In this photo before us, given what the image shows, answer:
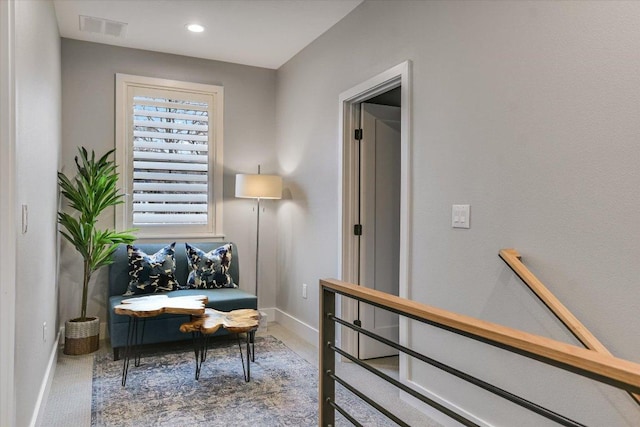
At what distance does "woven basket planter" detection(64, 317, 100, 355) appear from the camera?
3684 millimetres

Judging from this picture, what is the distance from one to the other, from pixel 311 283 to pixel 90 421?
2.16 m

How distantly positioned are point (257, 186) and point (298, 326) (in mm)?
1444

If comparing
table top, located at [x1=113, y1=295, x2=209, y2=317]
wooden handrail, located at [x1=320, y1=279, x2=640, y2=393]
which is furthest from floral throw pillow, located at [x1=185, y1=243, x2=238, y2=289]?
wooden handrail, located at [x1=320, y1=279, x2=640, y2=393]

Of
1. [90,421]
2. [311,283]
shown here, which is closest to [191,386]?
[90,421]

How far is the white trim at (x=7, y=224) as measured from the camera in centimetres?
168

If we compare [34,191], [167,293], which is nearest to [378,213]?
[167,293]

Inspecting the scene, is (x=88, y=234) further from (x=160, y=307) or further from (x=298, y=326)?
(x=298, y=326)

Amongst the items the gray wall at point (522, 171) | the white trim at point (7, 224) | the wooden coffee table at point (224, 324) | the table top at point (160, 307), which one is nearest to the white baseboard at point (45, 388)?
the table top at point (160, 307)

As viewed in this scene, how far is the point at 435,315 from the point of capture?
1203 mm

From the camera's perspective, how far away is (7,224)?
67.2 inches

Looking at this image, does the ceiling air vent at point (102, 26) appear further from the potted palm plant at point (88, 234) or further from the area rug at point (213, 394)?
the area rug at point (213, 394)

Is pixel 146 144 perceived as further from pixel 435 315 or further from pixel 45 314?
pixel 435 315

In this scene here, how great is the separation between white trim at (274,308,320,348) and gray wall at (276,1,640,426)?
4.68 ft

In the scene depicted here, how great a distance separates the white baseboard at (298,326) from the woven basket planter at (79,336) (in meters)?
1.81
